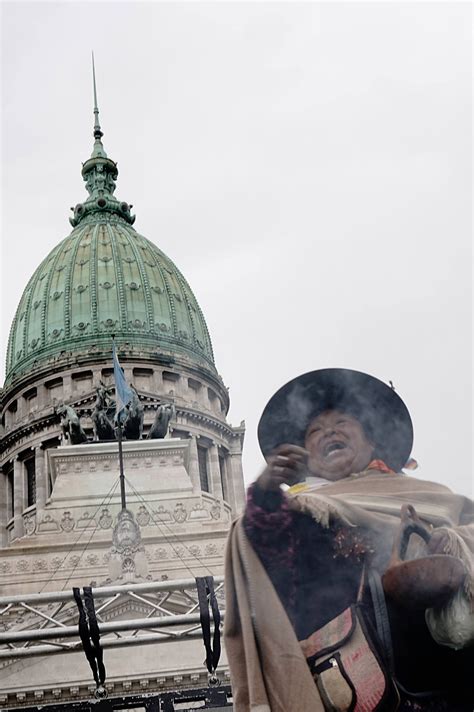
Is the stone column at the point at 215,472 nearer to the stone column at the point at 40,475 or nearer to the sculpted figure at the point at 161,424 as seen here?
the sculpted figure at the point at 161,424

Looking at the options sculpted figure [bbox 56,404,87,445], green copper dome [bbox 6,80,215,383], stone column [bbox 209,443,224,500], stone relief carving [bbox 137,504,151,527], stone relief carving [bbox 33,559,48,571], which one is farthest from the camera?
green copper dome [bbox 6,80,215,383]

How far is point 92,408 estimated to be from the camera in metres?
48.6

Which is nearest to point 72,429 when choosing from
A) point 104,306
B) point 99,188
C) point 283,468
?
point 104,306

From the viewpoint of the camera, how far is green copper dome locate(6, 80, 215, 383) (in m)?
53.8

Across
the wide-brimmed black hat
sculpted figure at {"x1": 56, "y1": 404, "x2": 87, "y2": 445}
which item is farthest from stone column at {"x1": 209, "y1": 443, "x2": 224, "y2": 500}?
the wide-brimmed black hat

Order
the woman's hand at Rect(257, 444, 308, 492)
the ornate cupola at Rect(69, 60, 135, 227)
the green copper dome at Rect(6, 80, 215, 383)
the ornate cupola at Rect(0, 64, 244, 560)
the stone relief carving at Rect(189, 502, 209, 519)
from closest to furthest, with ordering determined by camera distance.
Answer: the woman's hand at Rect(257, 444, 308, 492), the stone relief carving at Rect(189, 502, 209, 519), the ornate cupola at Rect(0, 64, 244, 560), the green copper dome at Rect(6, 80, 215, 383), the ornate cupola at Rect(69, 60, 135, 227)

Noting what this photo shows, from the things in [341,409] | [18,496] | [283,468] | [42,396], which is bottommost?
[283,468]

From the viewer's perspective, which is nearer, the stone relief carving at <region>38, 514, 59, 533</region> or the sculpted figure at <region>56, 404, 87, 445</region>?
the stone relief carving at <region>38, 514, 59, 533</region>

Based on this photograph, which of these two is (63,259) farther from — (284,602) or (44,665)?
(284,602)

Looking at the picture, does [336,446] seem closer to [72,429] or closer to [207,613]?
[207,613]

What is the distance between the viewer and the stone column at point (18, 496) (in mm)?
48031

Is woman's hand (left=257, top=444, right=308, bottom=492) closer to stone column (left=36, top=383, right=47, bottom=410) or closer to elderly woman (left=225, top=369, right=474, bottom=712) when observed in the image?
elderly woman (left=225, top=369, right=474, bottom=712)

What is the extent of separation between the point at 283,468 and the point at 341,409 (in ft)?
2.29

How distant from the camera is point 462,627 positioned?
15.8ft
